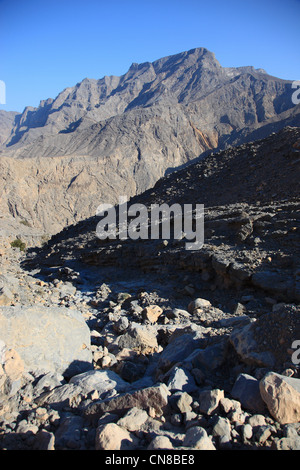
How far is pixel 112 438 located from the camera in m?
2.10

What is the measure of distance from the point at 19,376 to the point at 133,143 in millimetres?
46076

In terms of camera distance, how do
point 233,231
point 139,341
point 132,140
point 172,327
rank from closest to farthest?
point 139,341
point 172,327
point 233,231
point 132,140

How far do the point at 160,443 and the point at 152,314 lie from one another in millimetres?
3803

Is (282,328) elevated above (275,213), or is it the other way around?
(275,213)

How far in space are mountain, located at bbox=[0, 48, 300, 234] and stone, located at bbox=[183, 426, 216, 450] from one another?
33.0 metres

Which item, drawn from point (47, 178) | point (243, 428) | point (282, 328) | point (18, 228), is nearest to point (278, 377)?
point (243, 428)

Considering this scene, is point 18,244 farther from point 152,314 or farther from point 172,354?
point 172,354

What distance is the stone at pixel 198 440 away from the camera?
2.00 m

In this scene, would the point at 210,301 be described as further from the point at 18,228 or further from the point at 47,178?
the point at 47,178

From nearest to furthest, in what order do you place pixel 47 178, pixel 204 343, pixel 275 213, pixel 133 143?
pixel 204 343
pixel 275 213
pixel 47 178
pixel 133 143

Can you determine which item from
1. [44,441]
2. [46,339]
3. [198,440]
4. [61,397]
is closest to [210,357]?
[198,440]

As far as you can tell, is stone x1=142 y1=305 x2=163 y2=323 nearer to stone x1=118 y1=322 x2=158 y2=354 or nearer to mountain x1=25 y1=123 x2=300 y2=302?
stone x1=118 y1=322 x2=158 y2=354

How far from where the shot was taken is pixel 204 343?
3.62m

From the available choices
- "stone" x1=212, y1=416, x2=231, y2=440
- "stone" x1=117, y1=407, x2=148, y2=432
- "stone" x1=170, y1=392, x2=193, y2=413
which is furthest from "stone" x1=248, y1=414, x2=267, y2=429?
"stone" x1=117, y1=407, x2=148, y2=432
